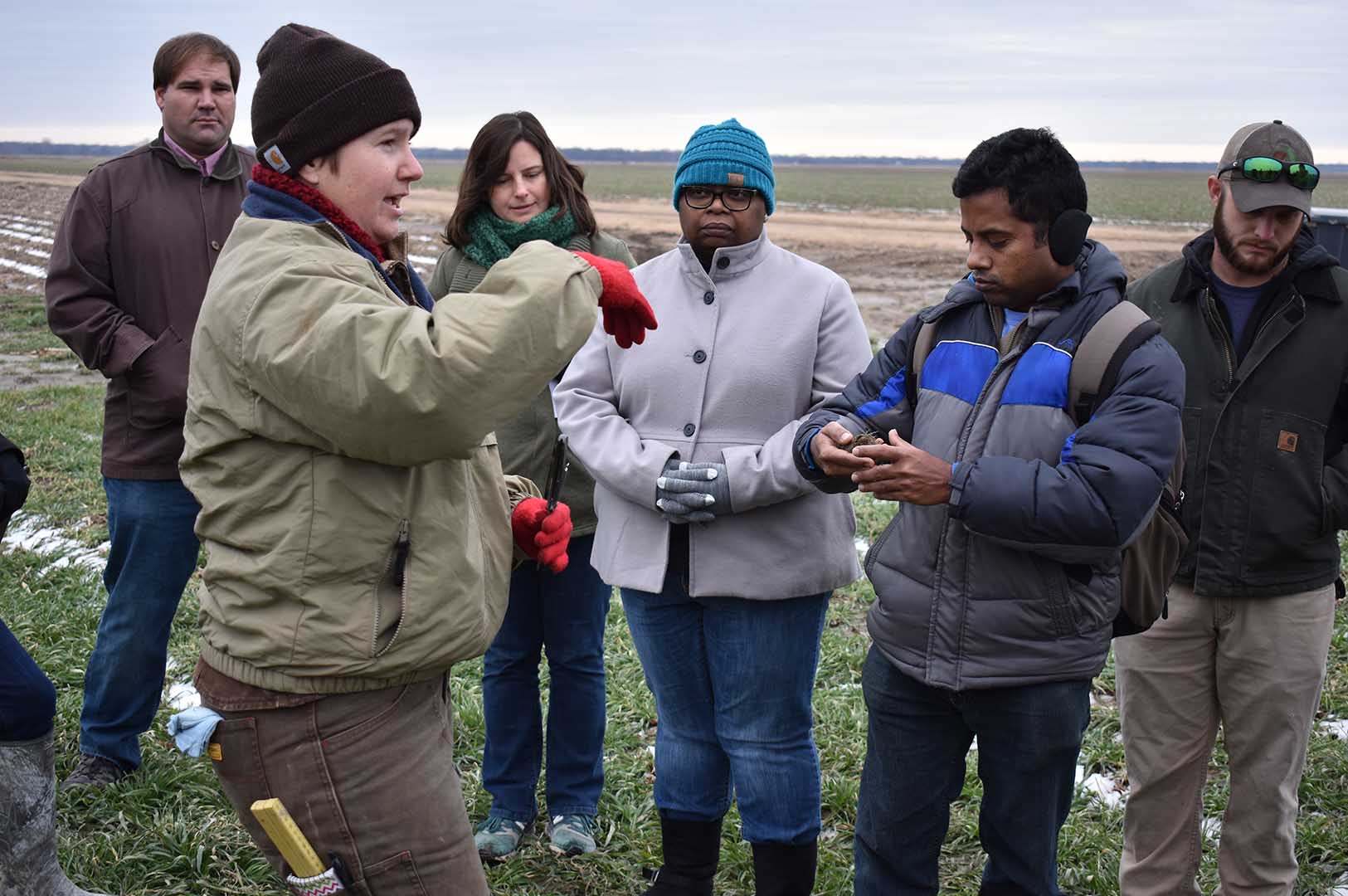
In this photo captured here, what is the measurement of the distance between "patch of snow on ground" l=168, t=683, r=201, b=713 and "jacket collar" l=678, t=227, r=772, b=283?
107 inches

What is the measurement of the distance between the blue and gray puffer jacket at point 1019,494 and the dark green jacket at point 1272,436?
61 centimetres

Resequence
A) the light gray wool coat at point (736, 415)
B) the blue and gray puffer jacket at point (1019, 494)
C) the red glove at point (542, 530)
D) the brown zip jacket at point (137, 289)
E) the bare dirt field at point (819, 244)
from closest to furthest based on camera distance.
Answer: the blue and gray puffer jacket at point (1019, 494) → the red glove at point (542, 530) → the light gray wool coat at point (736, 415) → the brown zip jacket at point (137, 289) → the bare dirt field at point (819, 244)

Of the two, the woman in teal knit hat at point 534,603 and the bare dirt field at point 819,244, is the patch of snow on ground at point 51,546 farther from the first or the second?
the bare dirt field at point 819,244

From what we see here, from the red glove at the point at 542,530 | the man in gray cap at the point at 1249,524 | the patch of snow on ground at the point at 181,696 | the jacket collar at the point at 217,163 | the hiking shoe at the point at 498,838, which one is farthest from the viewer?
the patch of snow on ground at the point at 181,696

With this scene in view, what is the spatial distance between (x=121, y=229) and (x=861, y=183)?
293 ft

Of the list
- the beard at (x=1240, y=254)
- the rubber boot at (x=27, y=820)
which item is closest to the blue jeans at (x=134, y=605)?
the rubber boot at (x=27, y=820)

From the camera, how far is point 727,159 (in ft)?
10.2

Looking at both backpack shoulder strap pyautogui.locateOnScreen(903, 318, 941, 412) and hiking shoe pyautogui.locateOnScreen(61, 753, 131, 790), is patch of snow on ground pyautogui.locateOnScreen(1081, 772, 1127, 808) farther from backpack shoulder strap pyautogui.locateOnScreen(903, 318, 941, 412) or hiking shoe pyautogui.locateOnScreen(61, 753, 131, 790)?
hiking shoe pyautogui.locateOnScreen(61, 753, 131, 790)

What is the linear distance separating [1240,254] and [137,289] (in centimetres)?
337

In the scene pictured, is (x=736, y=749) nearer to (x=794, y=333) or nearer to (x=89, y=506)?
(x=794, y=333)

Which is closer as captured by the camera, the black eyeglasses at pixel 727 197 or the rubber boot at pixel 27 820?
the rubber boot at pixel 27 820

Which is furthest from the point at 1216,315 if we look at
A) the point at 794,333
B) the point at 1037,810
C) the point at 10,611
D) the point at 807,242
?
the point at 807,242

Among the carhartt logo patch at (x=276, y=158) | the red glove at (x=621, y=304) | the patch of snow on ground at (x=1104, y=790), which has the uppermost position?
the carhartt logo patch at (x=276, y=158)

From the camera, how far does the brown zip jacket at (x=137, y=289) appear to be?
3898 millimetres
